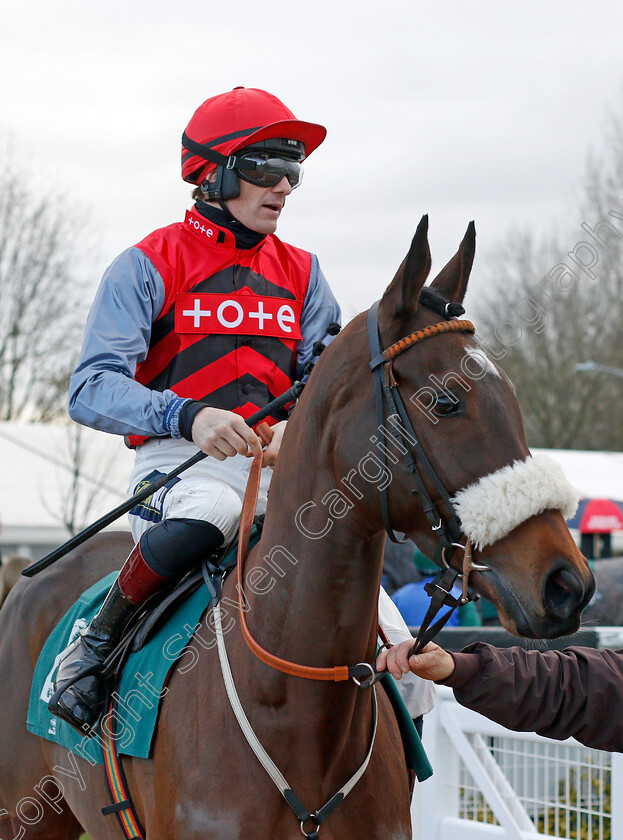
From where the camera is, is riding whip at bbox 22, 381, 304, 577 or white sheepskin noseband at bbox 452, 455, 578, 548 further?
riding whip at bbox 22, 381, 304, 577

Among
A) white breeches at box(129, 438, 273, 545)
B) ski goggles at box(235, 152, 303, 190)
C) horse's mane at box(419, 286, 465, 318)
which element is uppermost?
ski goggles at box(235, 152, 303, 190)

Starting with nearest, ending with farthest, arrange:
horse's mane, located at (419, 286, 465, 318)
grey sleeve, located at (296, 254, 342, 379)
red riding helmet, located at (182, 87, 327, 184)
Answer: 1. horse's mane, located at (419, 286, 465, 318)
2. red riding helmet, located at (182, 87, 327, 184)
3. grey sleeve, located at (296, 254, 342, 379)

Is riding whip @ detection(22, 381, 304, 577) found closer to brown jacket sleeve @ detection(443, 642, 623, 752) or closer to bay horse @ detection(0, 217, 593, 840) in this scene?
bay horse @ detection(0, 217, 593, 840)

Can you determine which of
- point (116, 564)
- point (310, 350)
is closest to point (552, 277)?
point (310, 350)

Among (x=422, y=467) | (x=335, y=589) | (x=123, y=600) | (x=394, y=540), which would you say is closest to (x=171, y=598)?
(x=123, y=600)

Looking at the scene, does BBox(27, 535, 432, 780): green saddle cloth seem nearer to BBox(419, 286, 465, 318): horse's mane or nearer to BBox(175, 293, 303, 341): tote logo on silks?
BBox(175, 293, 303, 341): tote logo on silks

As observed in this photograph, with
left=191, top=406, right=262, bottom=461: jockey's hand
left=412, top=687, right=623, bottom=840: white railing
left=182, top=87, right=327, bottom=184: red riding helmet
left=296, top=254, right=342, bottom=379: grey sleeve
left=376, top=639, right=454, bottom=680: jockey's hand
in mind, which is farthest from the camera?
left=412, top=687, right=623, bottom=840: white railing

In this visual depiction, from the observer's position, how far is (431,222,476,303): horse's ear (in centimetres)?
241

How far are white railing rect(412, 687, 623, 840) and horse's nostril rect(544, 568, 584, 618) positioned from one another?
267cm

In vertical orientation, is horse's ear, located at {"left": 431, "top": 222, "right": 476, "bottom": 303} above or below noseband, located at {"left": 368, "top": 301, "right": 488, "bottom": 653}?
above

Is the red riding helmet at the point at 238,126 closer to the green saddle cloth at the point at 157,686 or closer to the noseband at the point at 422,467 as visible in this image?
the noseband at the point at 422,467

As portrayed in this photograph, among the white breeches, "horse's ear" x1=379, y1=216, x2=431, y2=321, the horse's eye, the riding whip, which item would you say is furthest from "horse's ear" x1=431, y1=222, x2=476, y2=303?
the white breeches

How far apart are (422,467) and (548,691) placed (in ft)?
3.15

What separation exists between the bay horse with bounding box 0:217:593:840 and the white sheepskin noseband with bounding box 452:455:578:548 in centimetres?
3
